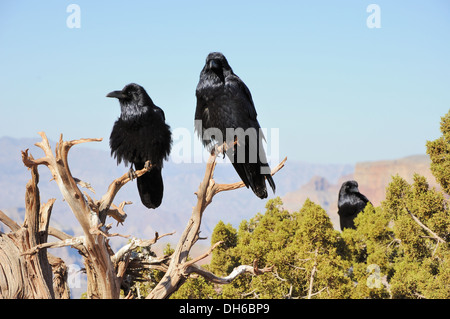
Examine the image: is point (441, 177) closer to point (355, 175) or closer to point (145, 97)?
point (145, 97)

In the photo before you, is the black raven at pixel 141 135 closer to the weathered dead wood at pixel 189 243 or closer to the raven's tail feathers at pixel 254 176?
the weathered dead wood at pixel 189 243

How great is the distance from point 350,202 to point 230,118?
16.7m

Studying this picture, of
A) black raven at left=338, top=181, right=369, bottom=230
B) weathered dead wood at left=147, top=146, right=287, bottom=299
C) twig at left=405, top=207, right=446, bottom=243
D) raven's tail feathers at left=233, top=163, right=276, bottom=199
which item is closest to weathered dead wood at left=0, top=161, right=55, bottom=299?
weathered dead wood at left=147, top=146, right=287, bottom=299

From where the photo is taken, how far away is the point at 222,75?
7500mm

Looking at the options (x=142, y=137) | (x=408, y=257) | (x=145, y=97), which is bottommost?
(x=408, y=257)

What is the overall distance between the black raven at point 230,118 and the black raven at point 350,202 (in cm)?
1533

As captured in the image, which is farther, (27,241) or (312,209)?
(312,209)

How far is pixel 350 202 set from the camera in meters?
22.8

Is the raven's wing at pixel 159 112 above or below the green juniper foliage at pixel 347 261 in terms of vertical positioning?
above

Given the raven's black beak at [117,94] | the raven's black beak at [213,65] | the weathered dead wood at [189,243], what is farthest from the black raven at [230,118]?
the raven's black beak at [117,94]

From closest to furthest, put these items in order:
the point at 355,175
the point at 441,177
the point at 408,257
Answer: the point at 441,177 → the point at 408,257 → the point at 355,175

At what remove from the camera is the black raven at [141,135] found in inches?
283
